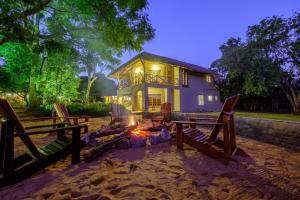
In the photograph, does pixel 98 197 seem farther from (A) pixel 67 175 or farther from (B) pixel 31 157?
(B) pixel 31 157

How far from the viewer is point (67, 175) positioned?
283cm

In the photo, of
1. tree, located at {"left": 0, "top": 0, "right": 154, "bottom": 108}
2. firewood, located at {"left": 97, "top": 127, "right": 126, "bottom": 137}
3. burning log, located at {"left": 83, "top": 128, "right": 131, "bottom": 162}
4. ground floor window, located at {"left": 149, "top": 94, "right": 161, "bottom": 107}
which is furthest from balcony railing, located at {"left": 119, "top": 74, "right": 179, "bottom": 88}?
burning log, located at {"left": 83, "top": 128, "right": 131, "bottom": 162}

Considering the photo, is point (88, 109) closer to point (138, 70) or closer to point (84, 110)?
point (84, 110)

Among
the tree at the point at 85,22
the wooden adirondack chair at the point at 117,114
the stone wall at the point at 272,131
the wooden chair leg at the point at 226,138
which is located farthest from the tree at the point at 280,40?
the wooden chair leg at the point at 226,138

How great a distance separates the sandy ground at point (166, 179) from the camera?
7.25 feet

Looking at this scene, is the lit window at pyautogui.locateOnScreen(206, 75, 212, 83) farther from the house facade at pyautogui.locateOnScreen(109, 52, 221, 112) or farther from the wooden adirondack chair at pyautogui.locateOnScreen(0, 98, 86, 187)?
the wooden adirondack chair at pyautogui.locateOnScreen(0, 98, 86, 187)

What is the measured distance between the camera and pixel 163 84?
16469 mm

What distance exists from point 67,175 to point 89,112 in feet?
43.4

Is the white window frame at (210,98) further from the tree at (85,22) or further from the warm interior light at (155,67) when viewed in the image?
the tree at (85,22)

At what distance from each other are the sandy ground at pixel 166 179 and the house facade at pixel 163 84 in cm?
1159

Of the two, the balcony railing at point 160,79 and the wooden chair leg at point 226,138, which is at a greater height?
the balcony railing at point 160,79

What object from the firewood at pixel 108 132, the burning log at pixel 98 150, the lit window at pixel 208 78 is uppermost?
the lit window at pixel 208 78

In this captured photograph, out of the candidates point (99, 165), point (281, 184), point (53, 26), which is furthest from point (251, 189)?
point (53, 26)

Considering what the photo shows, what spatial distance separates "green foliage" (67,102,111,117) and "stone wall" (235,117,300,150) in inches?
494
